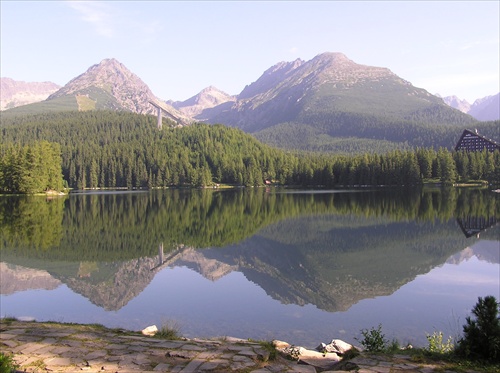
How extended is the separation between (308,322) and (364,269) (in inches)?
480

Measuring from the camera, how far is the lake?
1897 centimetres

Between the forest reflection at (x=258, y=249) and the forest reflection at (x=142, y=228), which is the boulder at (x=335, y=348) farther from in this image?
the forest reflection at (x=142, y=228)

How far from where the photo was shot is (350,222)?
54156 mm

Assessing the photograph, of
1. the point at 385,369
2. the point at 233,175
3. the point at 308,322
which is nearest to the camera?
the point at 385,369

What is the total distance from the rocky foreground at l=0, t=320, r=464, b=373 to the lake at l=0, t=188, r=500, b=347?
554 cm

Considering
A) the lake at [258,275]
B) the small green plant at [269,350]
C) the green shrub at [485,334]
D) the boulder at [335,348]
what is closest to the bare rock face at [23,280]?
the lake at [258,275]

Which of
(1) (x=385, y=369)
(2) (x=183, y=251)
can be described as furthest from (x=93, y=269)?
(1) (x=385, y=369)

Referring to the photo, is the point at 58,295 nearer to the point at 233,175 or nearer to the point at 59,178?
the point at 59,178

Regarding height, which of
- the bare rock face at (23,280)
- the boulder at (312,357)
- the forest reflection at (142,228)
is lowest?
the bare rock face at (23,280)

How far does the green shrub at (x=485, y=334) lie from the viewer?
9.34 metres

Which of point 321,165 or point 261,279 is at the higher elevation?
point 321,165

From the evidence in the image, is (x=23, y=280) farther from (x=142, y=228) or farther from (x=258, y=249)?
(x=142, y=228)

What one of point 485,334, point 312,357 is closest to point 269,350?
point 312,357

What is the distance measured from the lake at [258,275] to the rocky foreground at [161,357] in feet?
18.2
